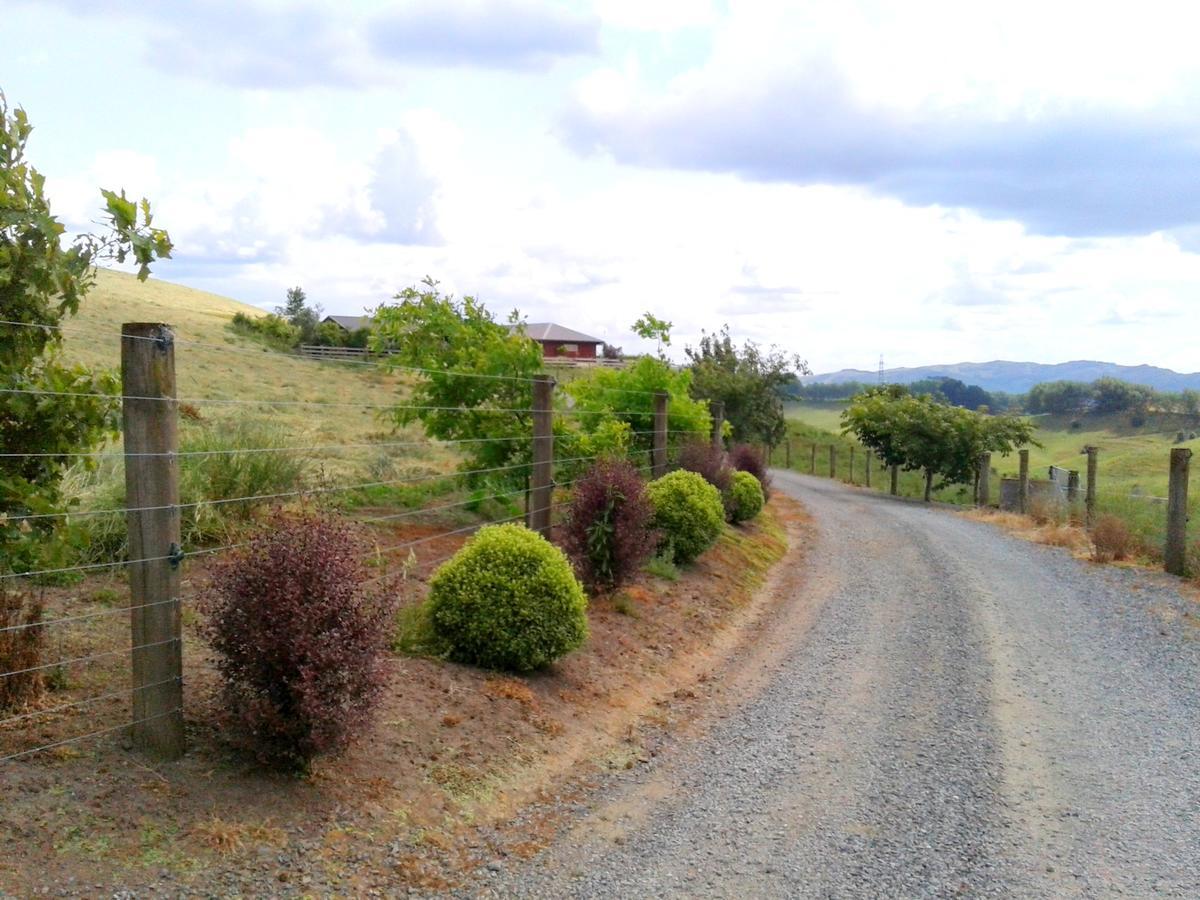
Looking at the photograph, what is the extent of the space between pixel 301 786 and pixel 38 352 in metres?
2.65

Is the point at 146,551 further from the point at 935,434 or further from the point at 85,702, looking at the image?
the point at 935,434

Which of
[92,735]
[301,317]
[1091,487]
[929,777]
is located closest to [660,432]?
[929,777]

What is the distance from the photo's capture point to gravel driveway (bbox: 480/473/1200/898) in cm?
549

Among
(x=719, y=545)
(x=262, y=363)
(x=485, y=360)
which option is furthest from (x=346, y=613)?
(x=262, y=363)

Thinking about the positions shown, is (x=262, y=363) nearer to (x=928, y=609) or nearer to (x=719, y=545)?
(x=719, y=545)

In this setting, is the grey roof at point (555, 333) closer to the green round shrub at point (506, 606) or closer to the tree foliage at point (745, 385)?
the tree foliage at point (745, 385)

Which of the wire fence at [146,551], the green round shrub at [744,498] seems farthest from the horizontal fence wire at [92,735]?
the green round shrub at [744,498]

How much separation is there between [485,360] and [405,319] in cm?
157

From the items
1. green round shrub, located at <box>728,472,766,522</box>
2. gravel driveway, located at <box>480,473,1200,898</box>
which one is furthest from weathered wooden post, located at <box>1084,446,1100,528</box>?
gravel driveway, located at <box>480,473,1200,898</box>

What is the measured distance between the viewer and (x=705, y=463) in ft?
54.1

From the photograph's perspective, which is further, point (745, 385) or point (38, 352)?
point (745, 385)

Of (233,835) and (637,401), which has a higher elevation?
(637,401)

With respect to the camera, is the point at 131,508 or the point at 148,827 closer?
the point at 148,827

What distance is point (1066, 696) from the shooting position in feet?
30.1
